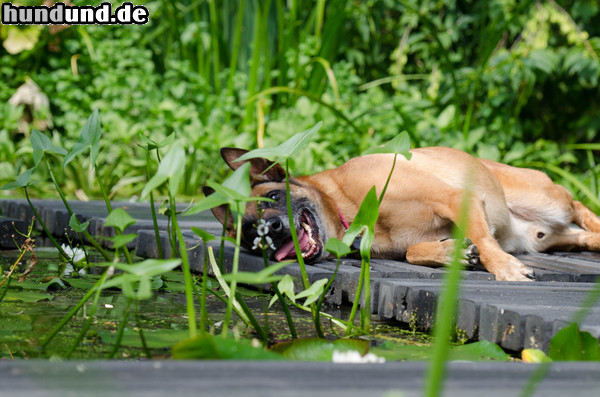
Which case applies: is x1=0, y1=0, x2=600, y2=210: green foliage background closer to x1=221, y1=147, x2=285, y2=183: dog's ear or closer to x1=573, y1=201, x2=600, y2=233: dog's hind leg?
x1=573, y1=201, x2=600, y2=233: dog's hind leg

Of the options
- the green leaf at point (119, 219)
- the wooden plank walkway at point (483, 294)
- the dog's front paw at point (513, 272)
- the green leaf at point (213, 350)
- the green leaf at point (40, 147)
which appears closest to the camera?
the green leaf at point (213, 350)

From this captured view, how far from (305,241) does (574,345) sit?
175cm

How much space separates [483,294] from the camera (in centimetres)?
Result: 190

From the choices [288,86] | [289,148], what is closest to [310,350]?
[289,148]

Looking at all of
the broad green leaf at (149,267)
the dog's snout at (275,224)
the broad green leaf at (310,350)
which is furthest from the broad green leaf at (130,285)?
the dog's snout at (275,224)

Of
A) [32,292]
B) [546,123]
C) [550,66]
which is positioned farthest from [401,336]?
[546,123]

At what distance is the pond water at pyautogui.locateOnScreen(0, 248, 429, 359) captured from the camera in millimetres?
1500

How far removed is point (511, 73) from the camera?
670 cm

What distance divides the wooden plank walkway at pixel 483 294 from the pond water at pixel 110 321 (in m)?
0.07

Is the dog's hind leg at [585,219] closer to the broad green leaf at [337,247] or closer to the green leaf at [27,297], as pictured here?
the broad green leaf at [337,247]

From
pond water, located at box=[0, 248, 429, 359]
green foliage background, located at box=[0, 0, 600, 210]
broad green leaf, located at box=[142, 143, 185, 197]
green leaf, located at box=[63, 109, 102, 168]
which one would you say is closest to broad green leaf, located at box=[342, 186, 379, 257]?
pond water, located at box=[0, 248, 429, 359]

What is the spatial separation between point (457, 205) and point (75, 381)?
242cm

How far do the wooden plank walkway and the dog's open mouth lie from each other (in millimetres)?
96

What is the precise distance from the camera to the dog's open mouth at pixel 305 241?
2.96m
